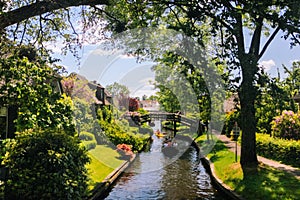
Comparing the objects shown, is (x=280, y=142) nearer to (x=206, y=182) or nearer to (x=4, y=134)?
(x=206, y=182)

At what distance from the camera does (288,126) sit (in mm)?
19906

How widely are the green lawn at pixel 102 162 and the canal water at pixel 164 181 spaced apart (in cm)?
74

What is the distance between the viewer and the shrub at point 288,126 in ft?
64.3

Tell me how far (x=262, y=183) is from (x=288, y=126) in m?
8.20

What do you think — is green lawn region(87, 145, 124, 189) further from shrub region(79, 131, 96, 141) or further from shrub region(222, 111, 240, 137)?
shrub region(222, 111, 240, 137)

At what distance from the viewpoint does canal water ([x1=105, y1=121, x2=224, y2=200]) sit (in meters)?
13.7

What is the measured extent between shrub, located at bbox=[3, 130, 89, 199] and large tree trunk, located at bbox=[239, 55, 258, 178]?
632 centimetres

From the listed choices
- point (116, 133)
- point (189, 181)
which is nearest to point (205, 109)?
point (116, 133)

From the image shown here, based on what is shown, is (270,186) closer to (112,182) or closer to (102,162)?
(112,182)

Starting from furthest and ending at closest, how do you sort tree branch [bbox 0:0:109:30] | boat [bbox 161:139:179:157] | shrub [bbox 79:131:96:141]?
boat [bbox 161:139:179:157]
shrub [bbox 79:131:96:141]
tree branch [bbox 0:0:109:30]

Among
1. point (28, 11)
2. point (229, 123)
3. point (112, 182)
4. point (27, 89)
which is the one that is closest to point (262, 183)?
point (112, 182)

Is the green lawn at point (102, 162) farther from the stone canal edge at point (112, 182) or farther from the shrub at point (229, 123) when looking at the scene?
the shrub at point (229, 123)

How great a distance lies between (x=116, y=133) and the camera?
85.7 feet

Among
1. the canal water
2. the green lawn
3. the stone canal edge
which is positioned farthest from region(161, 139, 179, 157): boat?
the stone canal edge
